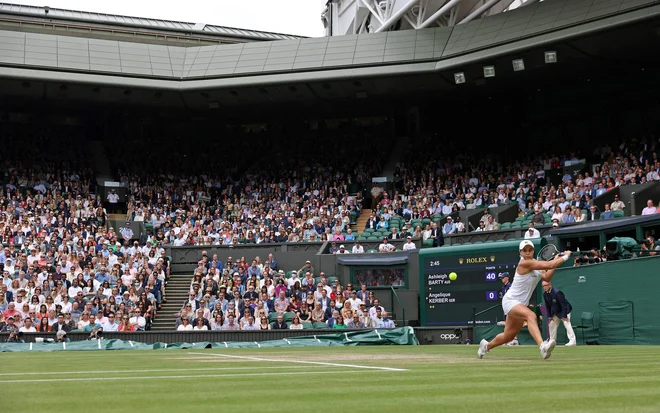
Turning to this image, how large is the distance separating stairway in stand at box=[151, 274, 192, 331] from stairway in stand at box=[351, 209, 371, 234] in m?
8.35

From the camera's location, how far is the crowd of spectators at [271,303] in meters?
25.4

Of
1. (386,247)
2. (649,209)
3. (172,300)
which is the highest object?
(649,209)

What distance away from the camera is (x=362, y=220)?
39.1m

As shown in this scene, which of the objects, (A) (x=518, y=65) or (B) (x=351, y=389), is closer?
(B) (x=351, y=389)

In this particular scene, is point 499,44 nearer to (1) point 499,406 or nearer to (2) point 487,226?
(2) point 487,226

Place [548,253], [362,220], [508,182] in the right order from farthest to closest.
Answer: [362,220]
[508,182]
[548,253]

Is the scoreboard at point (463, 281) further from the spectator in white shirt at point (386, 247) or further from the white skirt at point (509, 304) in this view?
the white skirt at point (509, 304)

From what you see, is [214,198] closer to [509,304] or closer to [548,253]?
[548,253]

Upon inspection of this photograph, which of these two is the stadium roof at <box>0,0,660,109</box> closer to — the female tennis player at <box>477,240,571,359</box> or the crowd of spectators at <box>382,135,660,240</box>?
the crowd of spectators at <box>382,135,660,240</box>

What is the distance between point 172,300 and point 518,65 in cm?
1772

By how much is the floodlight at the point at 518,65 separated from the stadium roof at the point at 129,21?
24.2 meters

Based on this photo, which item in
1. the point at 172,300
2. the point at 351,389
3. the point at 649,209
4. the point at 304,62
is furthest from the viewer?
the point at 304,62

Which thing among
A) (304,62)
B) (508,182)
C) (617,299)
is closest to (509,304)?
(617,299)

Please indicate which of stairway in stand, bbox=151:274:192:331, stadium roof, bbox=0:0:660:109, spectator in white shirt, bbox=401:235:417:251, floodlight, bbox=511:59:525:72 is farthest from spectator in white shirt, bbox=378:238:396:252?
floodlight, bbox=511:59:525:72
